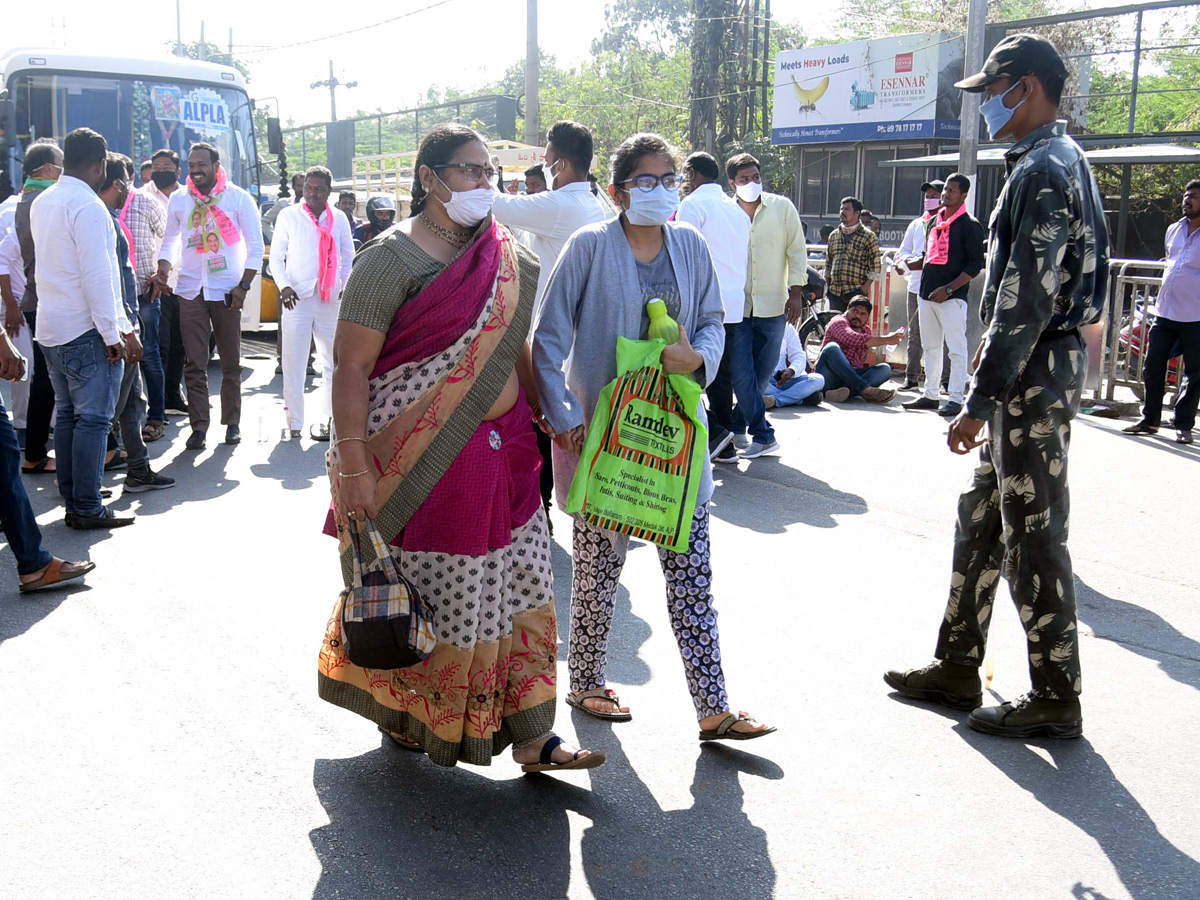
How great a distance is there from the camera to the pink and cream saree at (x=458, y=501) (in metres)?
3.39

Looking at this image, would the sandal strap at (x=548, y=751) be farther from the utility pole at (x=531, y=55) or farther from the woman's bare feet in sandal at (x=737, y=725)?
the utility pole at (x=531, y=55)

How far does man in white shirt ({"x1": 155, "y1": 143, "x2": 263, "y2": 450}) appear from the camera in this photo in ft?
29.5

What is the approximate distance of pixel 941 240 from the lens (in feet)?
33.9

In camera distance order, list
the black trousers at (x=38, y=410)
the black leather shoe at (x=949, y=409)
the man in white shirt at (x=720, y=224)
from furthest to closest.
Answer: the black leather shoe at (x=949, y=409)
the black trousers at (x=38, y=410)
the man in white shirt at (x=720, y=224)

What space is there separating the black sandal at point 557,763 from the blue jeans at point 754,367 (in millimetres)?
5102

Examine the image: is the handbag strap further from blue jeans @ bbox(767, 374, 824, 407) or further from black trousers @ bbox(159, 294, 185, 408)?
blue jeans @ bbox(767, 374, 824, 407)

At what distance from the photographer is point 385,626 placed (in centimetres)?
321

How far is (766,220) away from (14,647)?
5737 mm

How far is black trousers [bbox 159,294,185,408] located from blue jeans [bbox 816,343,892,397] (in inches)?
223

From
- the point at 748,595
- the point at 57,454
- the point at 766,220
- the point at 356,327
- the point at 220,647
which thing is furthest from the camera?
the point at 766,220

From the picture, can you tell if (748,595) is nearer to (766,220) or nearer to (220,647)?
(220,647)

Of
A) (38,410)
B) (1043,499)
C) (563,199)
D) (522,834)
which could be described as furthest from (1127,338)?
(522,834)

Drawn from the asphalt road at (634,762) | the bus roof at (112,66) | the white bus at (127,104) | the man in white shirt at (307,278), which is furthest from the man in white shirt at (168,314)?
the bus roof at (112,66)

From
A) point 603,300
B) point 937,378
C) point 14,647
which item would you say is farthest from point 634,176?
point 937,378
